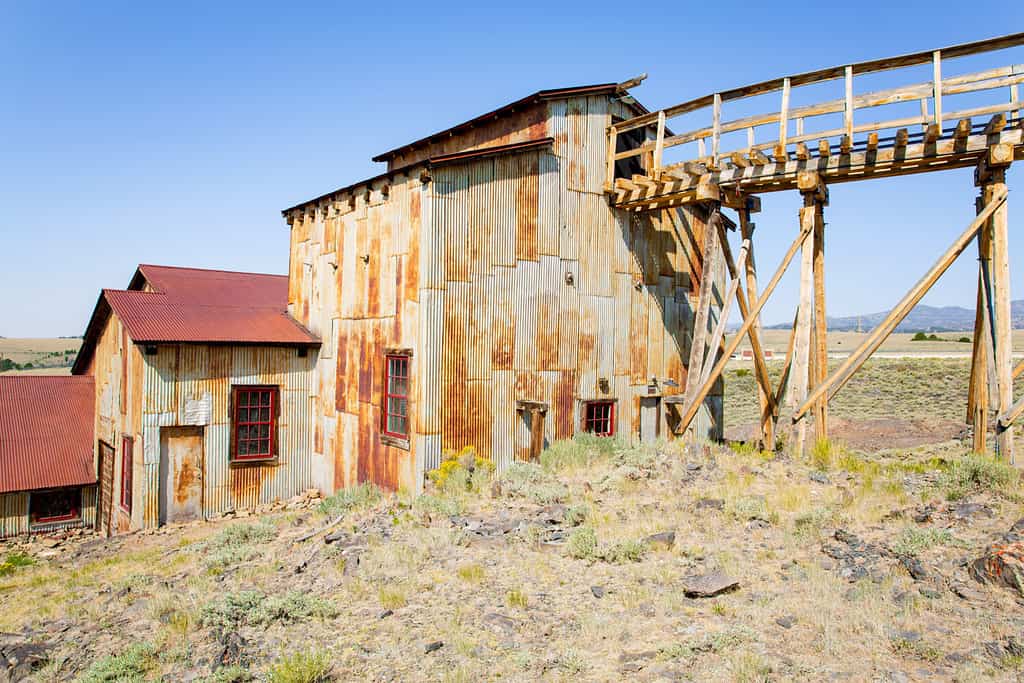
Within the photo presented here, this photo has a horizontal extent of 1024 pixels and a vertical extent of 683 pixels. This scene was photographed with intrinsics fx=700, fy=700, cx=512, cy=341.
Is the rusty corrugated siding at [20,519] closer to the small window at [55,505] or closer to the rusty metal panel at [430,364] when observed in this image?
the small window at [55,505]

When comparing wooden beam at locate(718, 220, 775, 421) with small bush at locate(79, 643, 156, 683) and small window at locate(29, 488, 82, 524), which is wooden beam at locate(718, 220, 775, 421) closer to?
small bush at locate(79, 643, 156, 683)

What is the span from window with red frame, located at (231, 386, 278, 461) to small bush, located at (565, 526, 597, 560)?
10900 millimetres

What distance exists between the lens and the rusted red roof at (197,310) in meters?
16.5

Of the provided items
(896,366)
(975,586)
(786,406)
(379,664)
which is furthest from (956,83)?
(896,366)

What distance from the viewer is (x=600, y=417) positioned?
1631 centimetres

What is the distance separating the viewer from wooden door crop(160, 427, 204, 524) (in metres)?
16.0

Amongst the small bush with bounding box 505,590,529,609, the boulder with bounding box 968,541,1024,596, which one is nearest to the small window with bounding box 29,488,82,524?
the small bush with bounding box 505,590,529,609

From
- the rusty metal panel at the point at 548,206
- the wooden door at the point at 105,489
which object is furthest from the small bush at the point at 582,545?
the wooden door at the point at 105,489

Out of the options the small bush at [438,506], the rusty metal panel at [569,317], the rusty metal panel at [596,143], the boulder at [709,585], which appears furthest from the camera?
the rusty metal panel at [596,143]

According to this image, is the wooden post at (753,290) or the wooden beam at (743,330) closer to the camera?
the wooden beam at (743,330)

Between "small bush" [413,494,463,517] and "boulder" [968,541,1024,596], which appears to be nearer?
"boulder" [968,541,1024,596]

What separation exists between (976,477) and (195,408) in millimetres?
15471

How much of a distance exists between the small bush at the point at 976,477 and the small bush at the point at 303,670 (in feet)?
27.6

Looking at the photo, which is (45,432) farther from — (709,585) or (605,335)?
(709,585)
